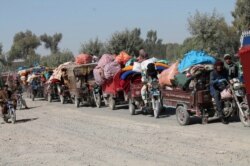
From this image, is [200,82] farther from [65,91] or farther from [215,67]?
[65,91]

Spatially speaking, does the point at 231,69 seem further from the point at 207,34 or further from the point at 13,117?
the point at 207,34

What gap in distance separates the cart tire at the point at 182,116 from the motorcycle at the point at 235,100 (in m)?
1.12

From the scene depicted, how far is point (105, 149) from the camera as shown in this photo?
1188cm

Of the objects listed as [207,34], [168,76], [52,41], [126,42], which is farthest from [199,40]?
[52,41]

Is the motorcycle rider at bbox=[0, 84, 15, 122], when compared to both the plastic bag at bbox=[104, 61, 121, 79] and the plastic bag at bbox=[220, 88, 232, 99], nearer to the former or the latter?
the plastic bag at bbox=[104, 61, 121, 79]

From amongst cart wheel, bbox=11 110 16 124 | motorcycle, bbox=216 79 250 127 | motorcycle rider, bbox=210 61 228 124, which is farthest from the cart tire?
cart wheel, bbox=11 110 16 124

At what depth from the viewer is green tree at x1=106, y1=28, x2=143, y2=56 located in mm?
47344

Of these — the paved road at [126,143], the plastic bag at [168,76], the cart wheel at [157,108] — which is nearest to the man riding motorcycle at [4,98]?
the paved road at [126,143]

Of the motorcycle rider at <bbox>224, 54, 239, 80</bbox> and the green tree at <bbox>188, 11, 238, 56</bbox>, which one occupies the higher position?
the green tree at <bbox>188, 11, 238, 56</bbox>

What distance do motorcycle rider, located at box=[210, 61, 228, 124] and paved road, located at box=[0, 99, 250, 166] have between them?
42 cm

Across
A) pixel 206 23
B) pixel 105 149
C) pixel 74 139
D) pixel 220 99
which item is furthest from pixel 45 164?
pixel 206 23

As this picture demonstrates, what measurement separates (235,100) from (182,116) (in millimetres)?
1890

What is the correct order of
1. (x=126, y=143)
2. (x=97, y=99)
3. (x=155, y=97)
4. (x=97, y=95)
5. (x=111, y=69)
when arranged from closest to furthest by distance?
(x=126, y=143)
(x=155, y=97)
(x=111, y=69)
(x=97, y=95)
(x=97, y=99)

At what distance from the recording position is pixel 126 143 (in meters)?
12.5
